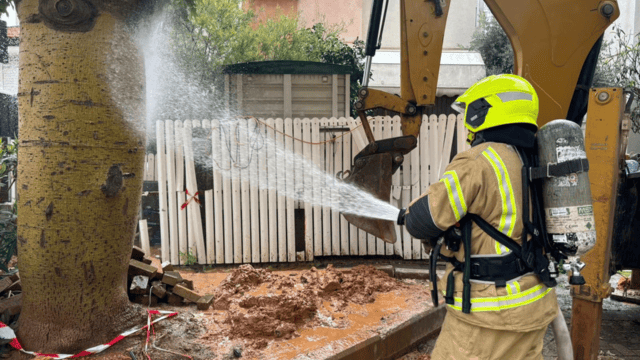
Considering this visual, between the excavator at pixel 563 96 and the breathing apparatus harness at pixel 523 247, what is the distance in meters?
1.40

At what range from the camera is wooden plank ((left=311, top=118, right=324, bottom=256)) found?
689 centimetres

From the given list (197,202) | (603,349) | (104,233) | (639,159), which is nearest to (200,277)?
(197,202)

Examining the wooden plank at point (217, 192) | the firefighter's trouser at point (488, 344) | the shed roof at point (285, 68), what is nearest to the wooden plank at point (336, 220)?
the wooden plank at point (217, 192)

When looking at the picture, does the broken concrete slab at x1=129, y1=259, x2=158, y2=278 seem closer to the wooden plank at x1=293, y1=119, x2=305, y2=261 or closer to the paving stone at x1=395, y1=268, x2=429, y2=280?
the paving stone at x1=395, y1=268, x2=429, y2=280

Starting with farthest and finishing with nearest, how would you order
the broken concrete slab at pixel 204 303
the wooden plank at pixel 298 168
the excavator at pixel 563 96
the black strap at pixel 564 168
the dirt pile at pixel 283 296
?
1. the wooden plank at pixel 298 168
2. the broken concrete slab at pixel 204 303
3. the dirt pile at pixel 283 296
4. the excavator at pixel 563 96
5. the black strap at pixel 564 168

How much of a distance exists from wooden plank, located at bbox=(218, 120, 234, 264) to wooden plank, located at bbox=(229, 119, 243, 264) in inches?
1.9

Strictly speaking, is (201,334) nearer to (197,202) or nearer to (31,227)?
(31,227)

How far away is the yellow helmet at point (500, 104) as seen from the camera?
228 centimetres

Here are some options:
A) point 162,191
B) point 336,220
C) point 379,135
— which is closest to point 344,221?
point 336,220

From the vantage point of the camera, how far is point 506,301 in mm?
2227

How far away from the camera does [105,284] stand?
10.2 feet

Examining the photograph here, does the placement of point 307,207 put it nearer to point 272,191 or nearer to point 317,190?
point 317,190

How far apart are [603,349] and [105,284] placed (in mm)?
4611

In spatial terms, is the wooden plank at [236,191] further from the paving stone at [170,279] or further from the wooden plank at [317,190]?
the paving stone at [170,279]
